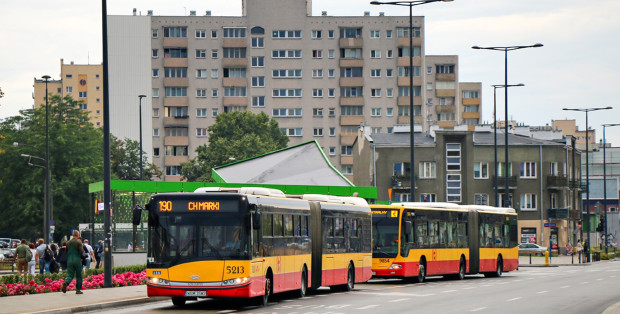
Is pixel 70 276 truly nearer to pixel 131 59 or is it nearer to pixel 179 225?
pixel 179 225

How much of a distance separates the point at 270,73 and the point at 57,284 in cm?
10861

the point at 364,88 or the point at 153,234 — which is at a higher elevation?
the point at 364,88

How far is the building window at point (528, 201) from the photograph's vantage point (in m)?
97.5

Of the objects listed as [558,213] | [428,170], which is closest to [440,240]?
Result: [428,170]

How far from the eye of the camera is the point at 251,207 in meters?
24.1

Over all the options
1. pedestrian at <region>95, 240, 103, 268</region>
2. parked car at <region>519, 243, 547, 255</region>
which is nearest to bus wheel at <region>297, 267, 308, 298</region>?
pedestrian at <region>95, 240, 103, 268</region>

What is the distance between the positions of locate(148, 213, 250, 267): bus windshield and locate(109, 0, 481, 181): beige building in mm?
110927

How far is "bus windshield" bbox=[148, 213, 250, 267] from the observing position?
2367cm

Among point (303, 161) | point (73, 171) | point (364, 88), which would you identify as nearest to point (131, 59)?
point (364, 88)

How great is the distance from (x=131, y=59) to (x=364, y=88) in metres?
29.2

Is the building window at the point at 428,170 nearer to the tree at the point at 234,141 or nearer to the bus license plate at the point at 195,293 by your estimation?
the tree at the point at 234,141

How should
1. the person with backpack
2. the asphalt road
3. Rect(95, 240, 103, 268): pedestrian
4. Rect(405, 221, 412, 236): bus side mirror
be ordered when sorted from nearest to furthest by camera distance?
the asphalt road < Rect(405, 221, 412, 236): bus side mirror < the person with backpack < Rect(95, 240, 103, 268): pedestrian

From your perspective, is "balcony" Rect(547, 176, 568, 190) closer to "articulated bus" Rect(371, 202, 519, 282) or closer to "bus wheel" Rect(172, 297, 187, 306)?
"articulated bus" Rect(371, 202, 519, 282)

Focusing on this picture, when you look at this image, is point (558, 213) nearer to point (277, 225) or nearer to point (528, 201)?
point (528, 201)
